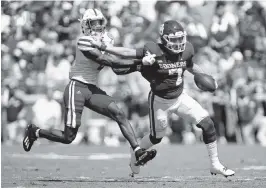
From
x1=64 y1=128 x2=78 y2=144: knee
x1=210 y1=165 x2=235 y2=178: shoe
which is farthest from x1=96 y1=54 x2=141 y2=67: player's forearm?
x1=210 y1=165 x2=235 y2=178: shoe

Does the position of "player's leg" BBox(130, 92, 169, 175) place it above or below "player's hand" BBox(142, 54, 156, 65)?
below

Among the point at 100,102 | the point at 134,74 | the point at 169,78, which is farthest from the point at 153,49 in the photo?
the point at 134,74

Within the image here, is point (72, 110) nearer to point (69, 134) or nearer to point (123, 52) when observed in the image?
point (69, 134)

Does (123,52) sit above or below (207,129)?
above

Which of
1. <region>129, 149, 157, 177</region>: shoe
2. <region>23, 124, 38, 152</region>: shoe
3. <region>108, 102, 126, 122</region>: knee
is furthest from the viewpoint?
<region>23, 124, 38, 152</region>: shoe

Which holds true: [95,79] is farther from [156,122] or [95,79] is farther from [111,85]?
[111,85]

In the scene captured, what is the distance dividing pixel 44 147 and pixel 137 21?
140 inches

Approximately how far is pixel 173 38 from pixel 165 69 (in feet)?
1.18

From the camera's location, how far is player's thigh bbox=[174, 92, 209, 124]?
7.65 meters

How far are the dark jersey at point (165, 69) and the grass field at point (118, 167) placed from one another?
1.01 metres

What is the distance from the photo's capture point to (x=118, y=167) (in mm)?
9852

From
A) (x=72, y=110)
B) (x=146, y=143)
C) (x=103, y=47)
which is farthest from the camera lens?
(x=146, y=143)

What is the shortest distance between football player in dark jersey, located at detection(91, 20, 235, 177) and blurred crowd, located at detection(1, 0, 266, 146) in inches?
253

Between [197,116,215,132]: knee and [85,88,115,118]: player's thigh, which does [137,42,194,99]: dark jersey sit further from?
[85,88,115,118]: player's thigh
